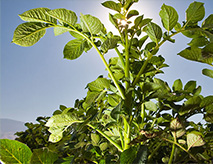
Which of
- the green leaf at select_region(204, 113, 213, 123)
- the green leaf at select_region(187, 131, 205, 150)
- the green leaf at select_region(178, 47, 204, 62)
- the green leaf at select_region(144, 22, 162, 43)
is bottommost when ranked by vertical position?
the green leaf at select_region(187, 131, 205, 150)

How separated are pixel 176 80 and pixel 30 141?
1140 millimetres

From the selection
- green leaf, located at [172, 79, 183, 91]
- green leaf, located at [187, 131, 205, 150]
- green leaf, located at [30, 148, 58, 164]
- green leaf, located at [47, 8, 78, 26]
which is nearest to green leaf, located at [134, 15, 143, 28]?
green leaf, located at [47, 8, 78, 26]

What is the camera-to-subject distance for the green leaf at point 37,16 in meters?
0.65

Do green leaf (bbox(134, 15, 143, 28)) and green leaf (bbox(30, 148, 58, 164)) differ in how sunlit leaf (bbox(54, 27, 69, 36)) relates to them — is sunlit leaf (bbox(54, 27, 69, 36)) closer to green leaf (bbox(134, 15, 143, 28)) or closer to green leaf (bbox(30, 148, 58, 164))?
green leaf (bbox(134, 15, 143, 28))

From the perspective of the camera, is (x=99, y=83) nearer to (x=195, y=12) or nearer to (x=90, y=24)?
(x=90, y=24)

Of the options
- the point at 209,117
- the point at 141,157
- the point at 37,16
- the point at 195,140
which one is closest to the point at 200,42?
the point at 209,117

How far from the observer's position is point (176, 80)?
88 cm

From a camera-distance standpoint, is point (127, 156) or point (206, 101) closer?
point (127, 156)

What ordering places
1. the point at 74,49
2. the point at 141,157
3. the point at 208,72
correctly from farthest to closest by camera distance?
the point at 74,49, the point at 208,72, the point at 141,157

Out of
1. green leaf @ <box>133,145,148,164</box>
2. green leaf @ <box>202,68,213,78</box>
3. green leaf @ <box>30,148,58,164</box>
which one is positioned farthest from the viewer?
green leaf @ <box>202,68,213,78</box>

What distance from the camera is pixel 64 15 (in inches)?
26.8

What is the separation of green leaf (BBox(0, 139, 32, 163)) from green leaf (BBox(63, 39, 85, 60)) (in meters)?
0.48

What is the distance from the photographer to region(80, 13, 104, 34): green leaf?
2.23 feet

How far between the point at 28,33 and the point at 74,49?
7.7 inches
